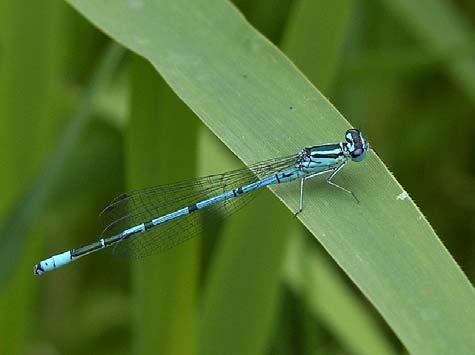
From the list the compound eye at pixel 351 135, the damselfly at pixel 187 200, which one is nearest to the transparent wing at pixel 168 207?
the damselfly at pixel 187 200

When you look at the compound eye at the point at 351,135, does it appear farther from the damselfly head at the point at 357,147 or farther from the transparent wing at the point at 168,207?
the transparent wing at the point at 168,207

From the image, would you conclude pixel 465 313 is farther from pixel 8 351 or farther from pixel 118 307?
pixel 118 307

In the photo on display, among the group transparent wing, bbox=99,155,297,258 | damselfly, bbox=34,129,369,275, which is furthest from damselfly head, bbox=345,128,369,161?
transparent wing, bbox=99,155,297,258

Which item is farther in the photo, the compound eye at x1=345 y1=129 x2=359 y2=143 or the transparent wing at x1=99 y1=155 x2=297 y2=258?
the transparent wing at x1=99 y1=155 x2=297 y2=258

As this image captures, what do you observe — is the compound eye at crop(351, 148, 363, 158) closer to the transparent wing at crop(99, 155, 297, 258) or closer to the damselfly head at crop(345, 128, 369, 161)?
the damselfly head at crop(345, 128, 369, 161)

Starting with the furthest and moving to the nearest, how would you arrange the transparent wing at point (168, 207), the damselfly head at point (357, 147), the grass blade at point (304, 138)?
the transparent wing at point (168, 207), the damselfly head at point (357, 147), the grass blade at point (304, 138)

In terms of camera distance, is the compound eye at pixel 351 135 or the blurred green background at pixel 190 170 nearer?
the compound eye at pixel 351 135

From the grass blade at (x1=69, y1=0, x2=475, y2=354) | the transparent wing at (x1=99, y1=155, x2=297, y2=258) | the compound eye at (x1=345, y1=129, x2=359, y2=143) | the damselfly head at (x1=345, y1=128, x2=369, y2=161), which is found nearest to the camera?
the grass blade at (x1=69, y1=0, x2=475, y2=354)
